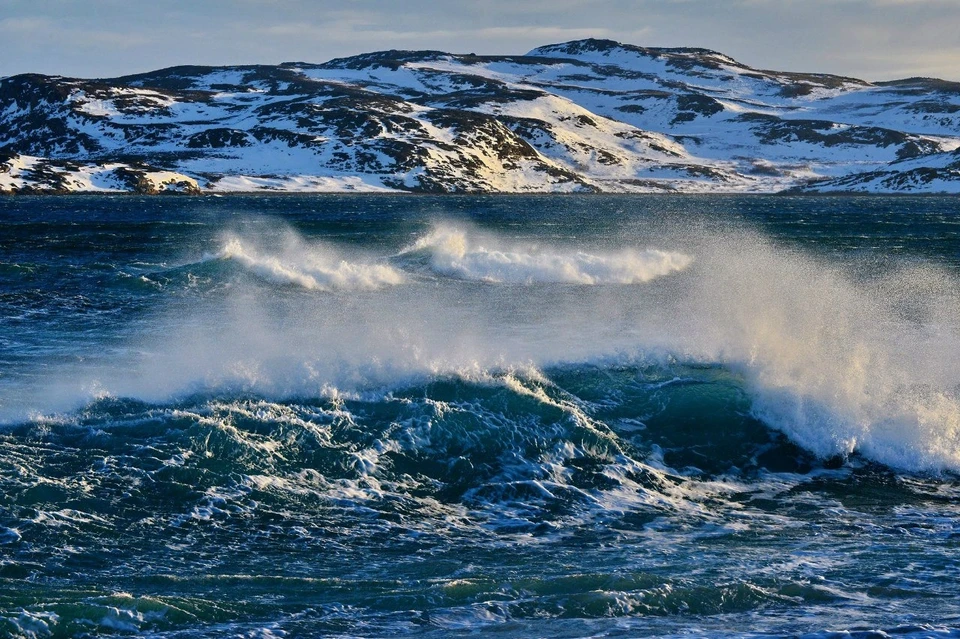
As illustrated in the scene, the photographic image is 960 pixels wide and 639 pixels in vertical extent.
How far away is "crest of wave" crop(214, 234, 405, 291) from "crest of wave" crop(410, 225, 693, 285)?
10.9 feet

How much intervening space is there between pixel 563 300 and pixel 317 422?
20.4 meters

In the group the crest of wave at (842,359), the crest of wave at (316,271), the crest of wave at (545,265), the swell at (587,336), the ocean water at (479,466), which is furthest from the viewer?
the crest of wave at (545,265)

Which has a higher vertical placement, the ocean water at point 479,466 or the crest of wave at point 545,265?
the crest of wave at point 545,265

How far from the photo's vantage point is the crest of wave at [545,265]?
44.6m

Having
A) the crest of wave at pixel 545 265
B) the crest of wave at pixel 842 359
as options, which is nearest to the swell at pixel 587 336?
the crest of wave at pixel 842 359

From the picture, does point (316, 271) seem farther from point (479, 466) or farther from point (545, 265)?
point (479, 466)

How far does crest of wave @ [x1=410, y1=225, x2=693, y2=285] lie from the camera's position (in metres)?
44.6

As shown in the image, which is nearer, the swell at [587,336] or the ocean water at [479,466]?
the ocean water at [479,466]

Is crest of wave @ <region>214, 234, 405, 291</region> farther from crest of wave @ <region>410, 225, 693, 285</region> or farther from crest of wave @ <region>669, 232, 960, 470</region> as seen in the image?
crest of wave @ <region>669, 232, 960, 470</region>

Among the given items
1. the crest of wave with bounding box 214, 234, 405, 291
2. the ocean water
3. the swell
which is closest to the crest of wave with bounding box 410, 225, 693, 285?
the swell

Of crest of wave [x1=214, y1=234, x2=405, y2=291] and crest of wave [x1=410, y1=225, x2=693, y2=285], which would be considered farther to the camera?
crest of wave [x1=410, y1=225, x2=693, y2=285]

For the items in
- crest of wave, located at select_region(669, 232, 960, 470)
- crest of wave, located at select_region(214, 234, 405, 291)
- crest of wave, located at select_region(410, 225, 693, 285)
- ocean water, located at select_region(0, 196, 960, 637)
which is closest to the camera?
ocean water, located at select_region(0, 196, 960, 637)

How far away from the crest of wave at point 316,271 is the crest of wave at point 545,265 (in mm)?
3309

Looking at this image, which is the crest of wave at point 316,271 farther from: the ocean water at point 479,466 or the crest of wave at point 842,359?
the crest of wave at point 842,359
